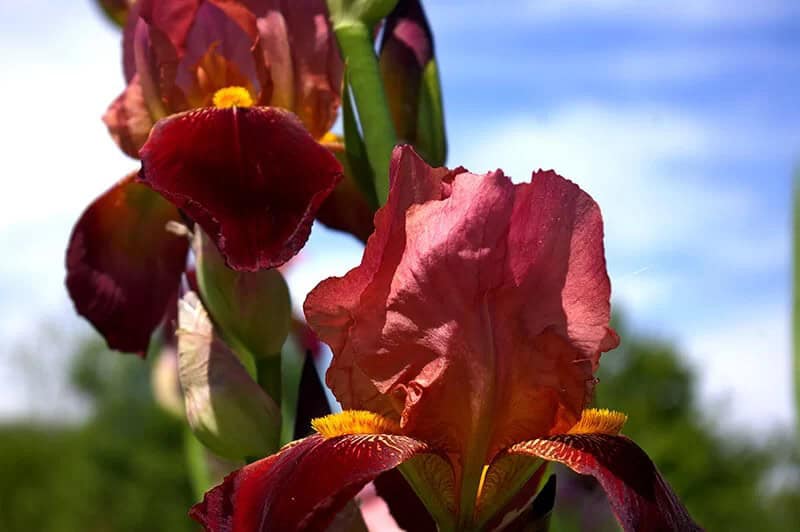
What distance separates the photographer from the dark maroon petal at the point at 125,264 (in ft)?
4.39

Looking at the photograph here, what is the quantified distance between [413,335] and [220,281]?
37cm

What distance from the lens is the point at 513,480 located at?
0.98m

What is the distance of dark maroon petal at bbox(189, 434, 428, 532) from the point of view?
83 cm

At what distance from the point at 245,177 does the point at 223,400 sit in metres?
0.27

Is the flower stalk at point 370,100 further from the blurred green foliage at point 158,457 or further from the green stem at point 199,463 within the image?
the blurred green foliage at point 158,457

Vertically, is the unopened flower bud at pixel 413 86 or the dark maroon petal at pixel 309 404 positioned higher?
the unopened flower bud at pixel 413 86

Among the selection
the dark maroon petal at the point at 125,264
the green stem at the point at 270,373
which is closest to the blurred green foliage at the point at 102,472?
the dark maroon petal at the point at 125,264

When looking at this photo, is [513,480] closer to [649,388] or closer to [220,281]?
[220,281]

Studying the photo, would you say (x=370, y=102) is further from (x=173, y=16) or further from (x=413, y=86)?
(x=173, y=16)

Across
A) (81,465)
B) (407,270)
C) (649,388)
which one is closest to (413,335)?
(407,270)

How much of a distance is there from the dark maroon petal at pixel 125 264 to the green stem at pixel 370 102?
1.14 feet

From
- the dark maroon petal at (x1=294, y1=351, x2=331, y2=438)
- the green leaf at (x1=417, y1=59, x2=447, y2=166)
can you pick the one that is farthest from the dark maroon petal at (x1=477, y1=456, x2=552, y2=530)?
the green leaf at (x1=417, y1=59, x2=447, y2=166)

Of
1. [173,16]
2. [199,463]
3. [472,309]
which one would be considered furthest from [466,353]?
[199,463]

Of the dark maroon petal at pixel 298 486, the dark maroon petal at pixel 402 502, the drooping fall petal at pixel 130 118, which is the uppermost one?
the drooping fall petal at pixel 130 118
